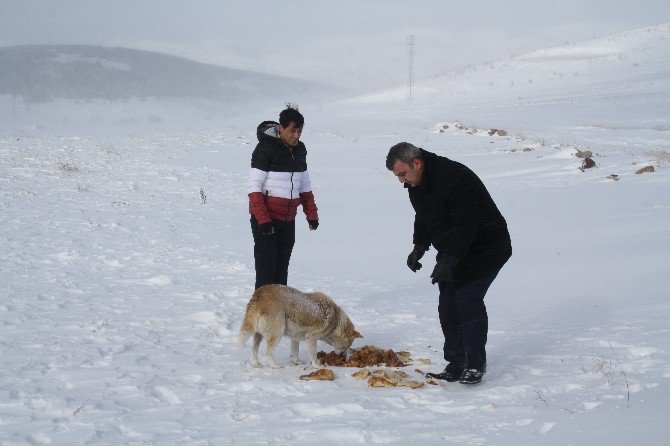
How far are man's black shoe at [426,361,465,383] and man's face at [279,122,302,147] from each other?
265 cm

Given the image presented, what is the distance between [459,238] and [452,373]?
1302 mm

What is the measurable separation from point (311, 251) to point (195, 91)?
9125 centimetres

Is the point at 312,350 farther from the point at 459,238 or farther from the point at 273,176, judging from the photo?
the point at 459,238

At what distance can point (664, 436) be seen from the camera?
11.3 feet

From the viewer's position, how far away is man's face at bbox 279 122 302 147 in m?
5.97

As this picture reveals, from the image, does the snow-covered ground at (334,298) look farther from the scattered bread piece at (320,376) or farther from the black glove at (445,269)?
the black glove at (445,269)

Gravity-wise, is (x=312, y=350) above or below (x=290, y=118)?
below

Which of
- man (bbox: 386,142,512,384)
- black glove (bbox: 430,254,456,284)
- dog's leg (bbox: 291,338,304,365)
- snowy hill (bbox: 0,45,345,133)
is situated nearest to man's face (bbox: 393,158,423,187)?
man (bbox: 386,142,512,384)

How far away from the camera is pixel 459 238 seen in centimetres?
480

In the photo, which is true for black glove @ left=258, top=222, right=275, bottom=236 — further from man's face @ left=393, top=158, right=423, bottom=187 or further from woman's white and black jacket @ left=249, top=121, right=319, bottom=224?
man's face @ left=393, top=158, right=423, bottom=187

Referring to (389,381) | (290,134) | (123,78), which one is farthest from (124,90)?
(389,381)

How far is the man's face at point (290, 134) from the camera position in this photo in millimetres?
5969

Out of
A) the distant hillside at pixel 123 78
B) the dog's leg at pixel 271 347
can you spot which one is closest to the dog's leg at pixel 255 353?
the dog's leg at pixel 271 347

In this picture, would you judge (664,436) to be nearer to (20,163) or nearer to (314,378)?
(314,378)
